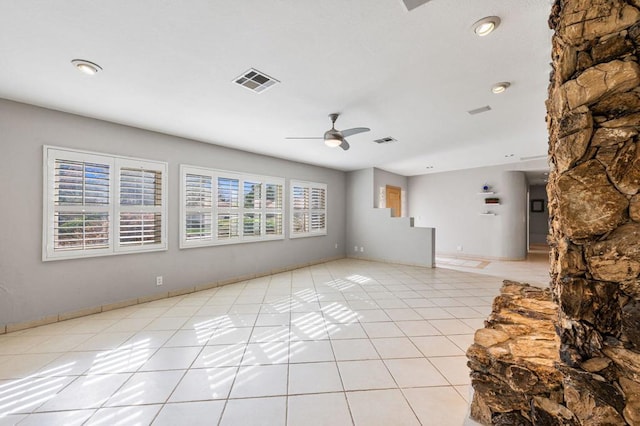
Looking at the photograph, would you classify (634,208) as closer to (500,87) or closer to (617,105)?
(617,105)

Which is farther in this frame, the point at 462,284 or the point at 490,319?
the point at 462,284

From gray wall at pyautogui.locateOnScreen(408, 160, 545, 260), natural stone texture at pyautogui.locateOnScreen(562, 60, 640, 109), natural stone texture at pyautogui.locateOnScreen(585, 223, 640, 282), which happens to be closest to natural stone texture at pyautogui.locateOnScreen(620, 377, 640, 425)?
natural stone texture at pyautogui.locateOnScreen(585, 223, 640, 282)

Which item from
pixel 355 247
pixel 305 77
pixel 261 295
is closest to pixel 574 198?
pixel 305 77

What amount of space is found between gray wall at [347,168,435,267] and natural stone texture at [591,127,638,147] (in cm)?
539

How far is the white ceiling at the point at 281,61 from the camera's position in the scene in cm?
172

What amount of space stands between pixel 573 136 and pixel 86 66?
3.53m

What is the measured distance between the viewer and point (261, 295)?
13.5 feet

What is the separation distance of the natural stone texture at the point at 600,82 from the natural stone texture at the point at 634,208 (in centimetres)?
42

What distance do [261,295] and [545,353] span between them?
355 cm

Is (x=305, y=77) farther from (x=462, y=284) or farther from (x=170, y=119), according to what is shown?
(x=462, y=284)

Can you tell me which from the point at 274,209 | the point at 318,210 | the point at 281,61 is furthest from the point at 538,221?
the point at 281,61

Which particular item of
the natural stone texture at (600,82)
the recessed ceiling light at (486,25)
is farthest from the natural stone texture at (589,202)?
the recessed ceiling light at (486,25)

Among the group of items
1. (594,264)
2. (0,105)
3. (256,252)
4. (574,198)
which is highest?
(0,105)

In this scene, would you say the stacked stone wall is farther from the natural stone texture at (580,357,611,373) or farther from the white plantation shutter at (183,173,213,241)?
the white plantation shutter at (183,173,213,241)
